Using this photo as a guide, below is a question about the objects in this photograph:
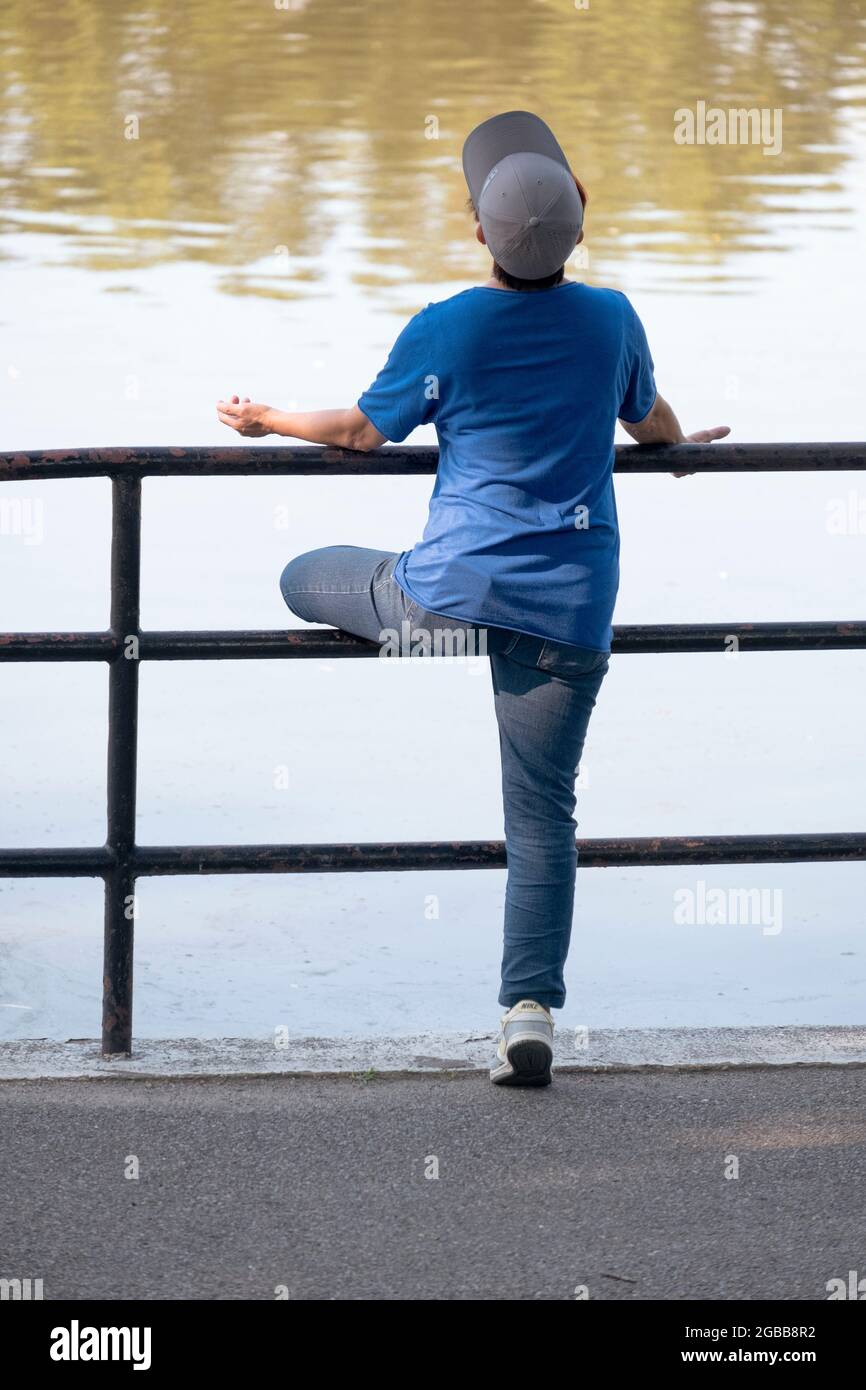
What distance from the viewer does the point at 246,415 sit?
129 inches

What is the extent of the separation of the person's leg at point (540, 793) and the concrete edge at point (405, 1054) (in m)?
0.15

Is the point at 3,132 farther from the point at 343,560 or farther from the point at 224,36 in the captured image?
the point at 343,560

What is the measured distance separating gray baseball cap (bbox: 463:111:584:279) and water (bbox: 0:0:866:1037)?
2.82 m

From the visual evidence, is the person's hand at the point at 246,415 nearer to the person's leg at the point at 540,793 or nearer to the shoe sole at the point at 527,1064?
the person's leg at the point at 540,793

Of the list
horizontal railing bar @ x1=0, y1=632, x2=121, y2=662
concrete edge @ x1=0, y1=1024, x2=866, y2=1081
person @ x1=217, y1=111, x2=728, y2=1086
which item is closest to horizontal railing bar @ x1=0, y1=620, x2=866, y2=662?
horizontal railing bar @ x1=0, y1=632, x2=121, y2=662

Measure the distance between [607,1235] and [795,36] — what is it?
36.3 metres

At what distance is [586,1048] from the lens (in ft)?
11.5

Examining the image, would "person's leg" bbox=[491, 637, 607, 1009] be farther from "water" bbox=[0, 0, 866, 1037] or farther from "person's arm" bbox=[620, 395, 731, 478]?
"water" bbox=[0, 0, 866, 1037]

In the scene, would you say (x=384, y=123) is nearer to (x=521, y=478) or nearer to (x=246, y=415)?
(x=246, y=415)

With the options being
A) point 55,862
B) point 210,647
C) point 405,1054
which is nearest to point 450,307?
point 210,647

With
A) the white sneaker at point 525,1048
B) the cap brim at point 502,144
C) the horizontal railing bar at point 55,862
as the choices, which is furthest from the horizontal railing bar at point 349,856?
the cap brim at point 502,144

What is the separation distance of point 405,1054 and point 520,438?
1.06 metres

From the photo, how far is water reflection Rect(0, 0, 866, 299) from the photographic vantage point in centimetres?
2484

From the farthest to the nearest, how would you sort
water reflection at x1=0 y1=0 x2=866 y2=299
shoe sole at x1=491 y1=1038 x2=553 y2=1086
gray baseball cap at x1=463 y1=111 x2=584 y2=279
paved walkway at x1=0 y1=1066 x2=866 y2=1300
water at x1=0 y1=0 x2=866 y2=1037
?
water reflection at x1=0 y1=0 x2=866 y2=299 → water at x1=0 y1=0 x2=866 y2=1037 → shoe sole at x1=491 y1=1038 x2=553 y2=1086 → gray baseball cap at x1=463 y1=111 x2=584 y2=279 → paved walkway at x1=0 y1=1066 x2=866 y2=1300
